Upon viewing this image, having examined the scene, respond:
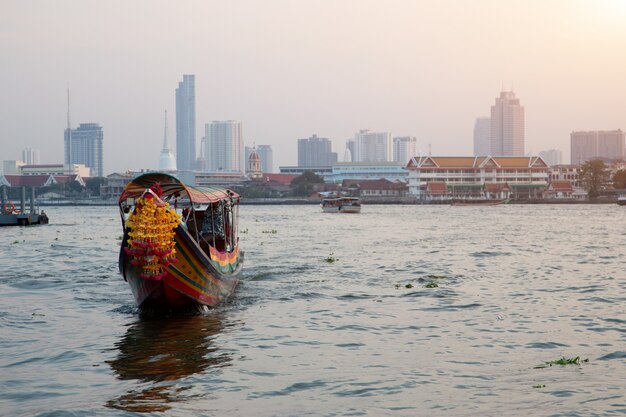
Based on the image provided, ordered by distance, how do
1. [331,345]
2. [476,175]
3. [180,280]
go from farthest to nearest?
[476,175], [180,280], [331,345]

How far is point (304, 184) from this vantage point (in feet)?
433

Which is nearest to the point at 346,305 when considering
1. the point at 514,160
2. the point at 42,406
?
the point at 42,406

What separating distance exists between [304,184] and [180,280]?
119 meters

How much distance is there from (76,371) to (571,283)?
11.9 metres

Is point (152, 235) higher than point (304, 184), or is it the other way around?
point (304, 184)

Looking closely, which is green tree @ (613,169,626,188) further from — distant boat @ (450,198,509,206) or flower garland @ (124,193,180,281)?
flower garland @ (124,193,180,281)

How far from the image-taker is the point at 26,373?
388 inches

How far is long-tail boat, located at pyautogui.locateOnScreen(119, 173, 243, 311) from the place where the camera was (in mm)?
11805

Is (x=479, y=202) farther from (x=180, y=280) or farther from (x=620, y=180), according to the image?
(x=180, y=280)

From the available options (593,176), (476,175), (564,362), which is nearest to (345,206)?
(593,176)

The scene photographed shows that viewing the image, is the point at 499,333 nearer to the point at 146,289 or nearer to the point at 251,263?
the point at 146,289

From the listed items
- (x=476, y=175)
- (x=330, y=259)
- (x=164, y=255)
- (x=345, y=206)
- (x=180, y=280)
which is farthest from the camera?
(x=476, y=175)

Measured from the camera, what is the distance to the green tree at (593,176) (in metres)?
103

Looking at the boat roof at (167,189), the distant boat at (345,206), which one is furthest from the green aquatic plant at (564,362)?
the distant boat at (345,206)
